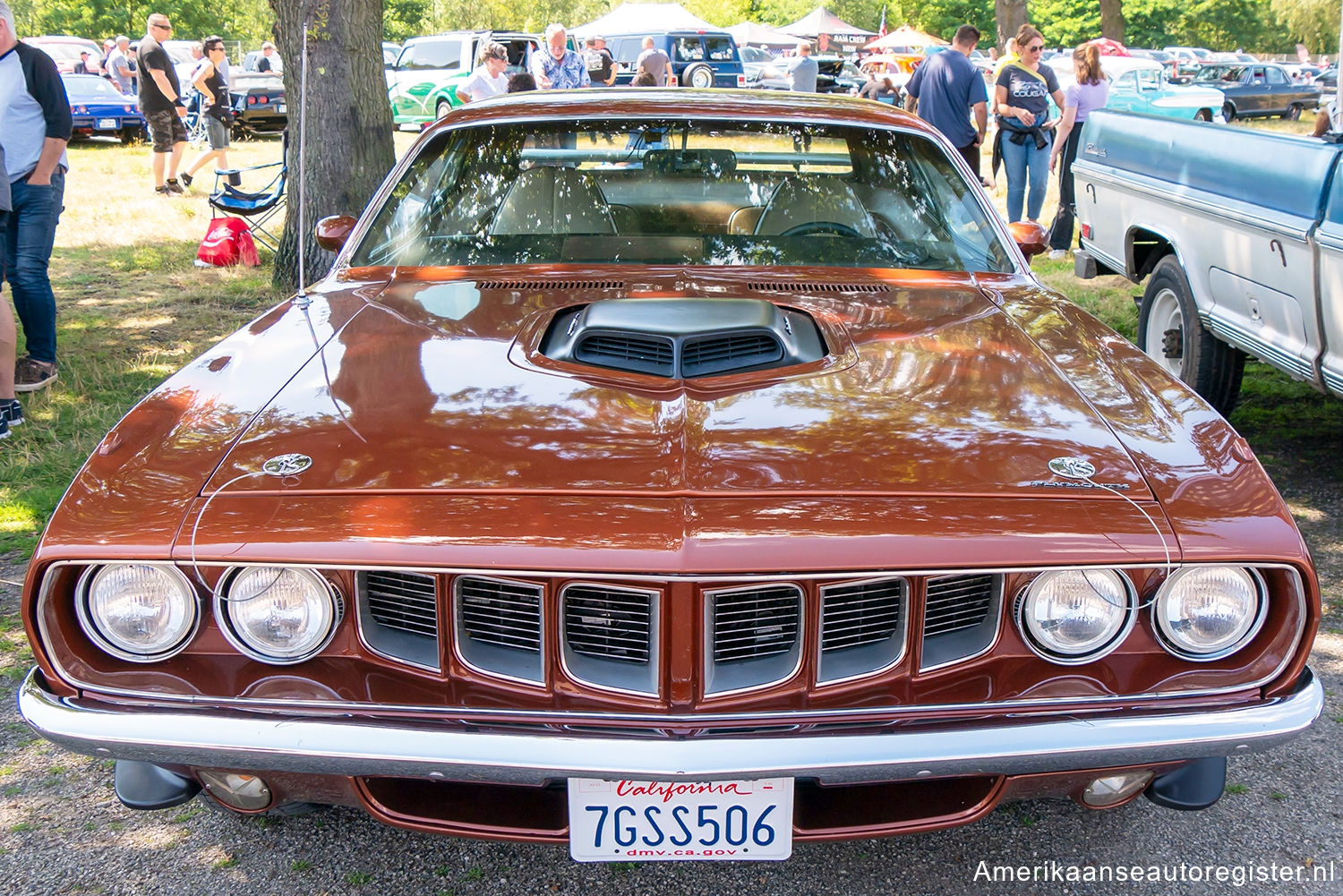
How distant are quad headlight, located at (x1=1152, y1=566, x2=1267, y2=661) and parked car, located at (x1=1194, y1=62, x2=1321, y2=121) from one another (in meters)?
28.5

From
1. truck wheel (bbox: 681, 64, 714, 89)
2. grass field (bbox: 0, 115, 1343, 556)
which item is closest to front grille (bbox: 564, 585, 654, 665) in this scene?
grass field (bbox: 0, 115, 1343, 556)

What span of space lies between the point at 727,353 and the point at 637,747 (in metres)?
0.97

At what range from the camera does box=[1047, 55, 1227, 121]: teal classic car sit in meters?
19.0

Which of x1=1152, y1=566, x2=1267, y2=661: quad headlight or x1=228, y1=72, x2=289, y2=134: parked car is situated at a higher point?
x1=228, y1=72, x2=289, y2=134: parked car

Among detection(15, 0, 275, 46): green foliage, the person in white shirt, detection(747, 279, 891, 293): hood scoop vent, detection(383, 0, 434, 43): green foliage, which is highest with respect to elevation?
detection(383, 0, 434, 43): green foliage

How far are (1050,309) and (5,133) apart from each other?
4.60m

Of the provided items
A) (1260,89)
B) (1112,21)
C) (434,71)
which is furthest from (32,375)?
(1260,89)

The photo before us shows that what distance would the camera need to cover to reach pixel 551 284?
290 centimetres

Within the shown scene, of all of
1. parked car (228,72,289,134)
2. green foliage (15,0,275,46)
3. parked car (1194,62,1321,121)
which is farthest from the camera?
green foliage (15,0,275,46)

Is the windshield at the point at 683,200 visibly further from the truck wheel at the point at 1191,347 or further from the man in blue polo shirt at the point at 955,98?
the man in blue polo shirt at the point at 955,98

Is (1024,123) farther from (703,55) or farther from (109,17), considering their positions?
(109,17)

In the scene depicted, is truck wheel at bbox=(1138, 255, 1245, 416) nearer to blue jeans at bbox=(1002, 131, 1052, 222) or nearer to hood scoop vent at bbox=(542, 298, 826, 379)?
hood scoop vent at bbox=(542, 298, 826, 379)

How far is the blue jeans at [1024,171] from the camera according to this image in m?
8.67

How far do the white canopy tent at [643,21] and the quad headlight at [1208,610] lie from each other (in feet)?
82.5
